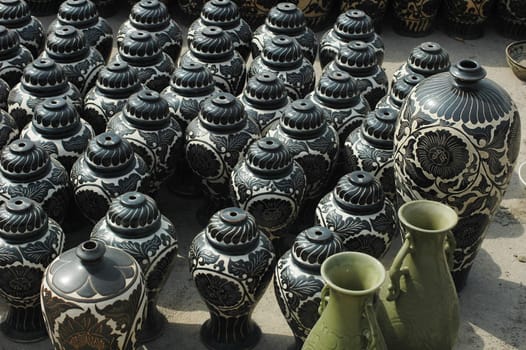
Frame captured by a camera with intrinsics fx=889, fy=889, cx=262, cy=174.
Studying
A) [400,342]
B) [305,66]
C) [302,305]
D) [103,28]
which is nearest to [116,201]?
[302,305]

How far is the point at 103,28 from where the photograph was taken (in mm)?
7375

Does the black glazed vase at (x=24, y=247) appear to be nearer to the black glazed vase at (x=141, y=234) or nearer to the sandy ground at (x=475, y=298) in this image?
the black glazed vase at (x=141, y=234)

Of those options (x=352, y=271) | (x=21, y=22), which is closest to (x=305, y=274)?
(x=352, y=271)

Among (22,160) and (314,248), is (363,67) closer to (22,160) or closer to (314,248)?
(314,248)

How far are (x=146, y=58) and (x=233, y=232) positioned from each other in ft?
7.66

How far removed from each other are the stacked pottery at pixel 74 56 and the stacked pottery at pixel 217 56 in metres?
0.72

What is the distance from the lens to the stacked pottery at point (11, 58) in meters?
6.70

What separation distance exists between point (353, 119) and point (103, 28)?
7.96ft

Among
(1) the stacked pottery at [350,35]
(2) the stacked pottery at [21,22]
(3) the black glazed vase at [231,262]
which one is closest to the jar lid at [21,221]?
(3) the black glazed vase at [231,262]

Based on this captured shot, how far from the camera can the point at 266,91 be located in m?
6.11

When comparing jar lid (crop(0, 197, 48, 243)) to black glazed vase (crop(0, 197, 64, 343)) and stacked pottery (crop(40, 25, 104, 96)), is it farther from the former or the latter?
stacked pottery (crop(40, 25, 104, 96))

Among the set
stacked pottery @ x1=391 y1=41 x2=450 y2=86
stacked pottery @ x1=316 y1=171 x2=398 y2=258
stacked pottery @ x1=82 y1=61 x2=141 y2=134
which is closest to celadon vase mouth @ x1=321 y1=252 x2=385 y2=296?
stacked pottery @ x1=316 y1=171 x2=398 y2=258

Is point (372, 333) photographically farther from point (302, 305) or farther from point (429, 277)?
point (302, 305)

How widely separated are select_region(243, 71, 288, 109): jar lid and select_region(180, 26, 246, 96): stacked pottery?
0.63 metres
